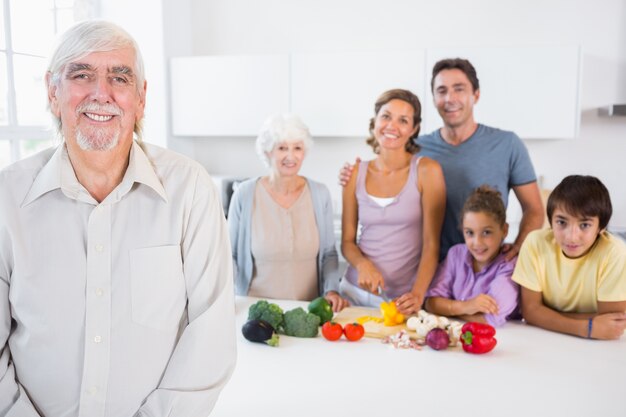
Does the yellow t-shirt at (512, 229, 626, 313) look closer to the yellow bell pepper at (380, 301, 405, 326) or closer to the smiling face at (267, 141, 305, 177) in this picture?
the yellow bell pepper at (380, 301, 405, 326)

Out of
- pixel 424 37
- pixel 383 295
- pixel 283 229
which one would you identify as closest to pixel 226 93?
pixel 424 37

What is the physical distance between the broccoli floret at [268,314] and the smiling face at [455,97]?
103 cm

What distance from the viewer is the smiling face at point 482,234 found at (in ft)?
6.22

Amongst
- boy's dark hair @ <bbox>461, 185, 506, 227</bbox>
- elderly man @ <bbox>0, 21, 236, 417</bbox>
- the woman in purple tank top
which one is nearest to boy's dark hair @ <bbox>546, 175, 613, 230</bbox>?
boy's dark hair @ <bbox>461, 185, 506, 227</bbox>

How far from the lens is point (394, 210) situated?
2.09 m

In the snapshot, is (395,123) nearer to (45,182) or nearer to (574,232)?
(574,232)

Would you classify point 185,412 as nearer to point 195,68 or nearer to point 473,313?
point 473,313

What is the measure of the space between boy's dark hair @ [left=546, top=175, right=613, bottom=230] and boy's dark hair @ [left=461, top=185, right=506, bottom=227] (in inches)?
8.9

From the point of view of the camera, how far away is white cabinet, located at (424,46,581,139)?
10.6ft

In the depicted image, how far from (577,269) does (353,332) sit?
67 centimetres

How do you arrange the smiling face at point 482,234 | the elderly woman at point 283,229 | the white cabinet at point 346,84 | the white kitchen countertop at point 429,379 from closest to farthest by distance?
the white kitchen countertop at point 429,379, the smiling face at point 482,234, the elderly woman at point 283,229, the white cabinet at point 346,84

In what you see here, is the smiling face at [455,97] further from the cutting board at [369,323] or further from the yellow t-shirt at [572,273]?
the cutting board at [369,323]

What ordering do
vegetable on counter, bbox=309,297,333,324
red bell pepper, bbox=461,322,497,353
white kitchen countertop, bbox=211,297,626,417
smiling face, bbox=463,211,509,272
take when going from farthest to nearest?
smiling face, bbox=463,211,509,272, vegetable on counter, bbox=309,297,333,324, red bell pepper, bbox=461,322,497,353, white kitchen countertop, bbox=211,297,626,417

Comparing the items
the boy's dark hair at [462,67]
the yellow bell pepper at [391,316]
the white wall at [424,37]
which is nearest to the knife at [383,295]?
the yellow bell pepper at [391,316]
